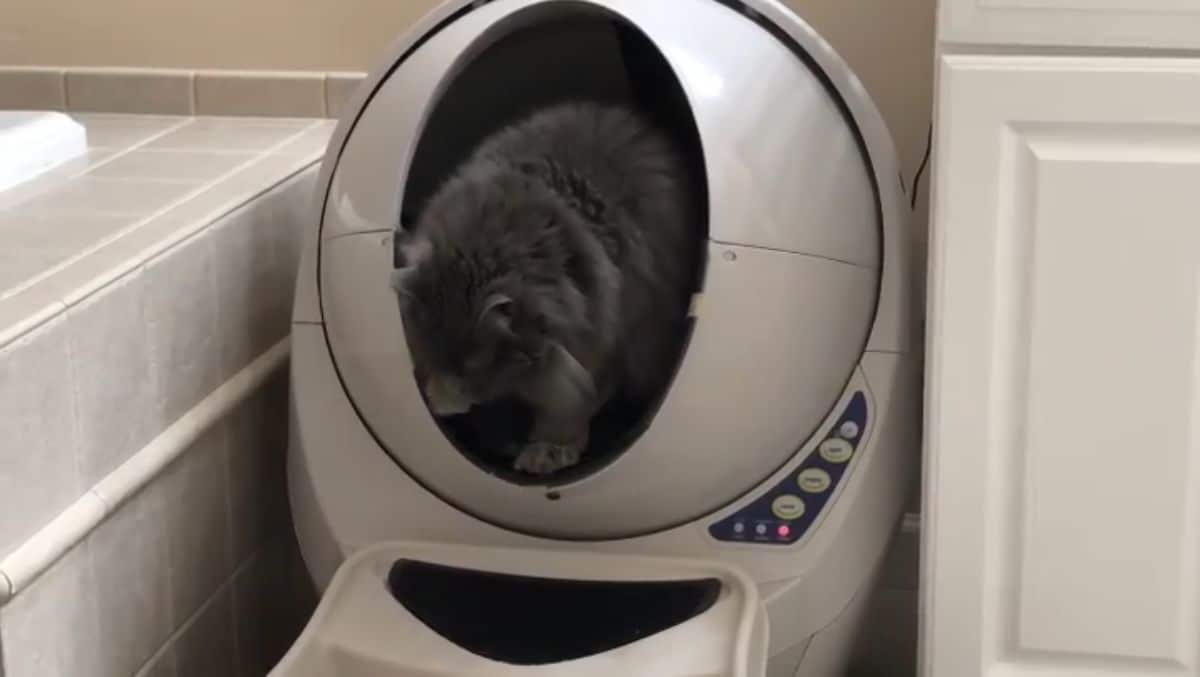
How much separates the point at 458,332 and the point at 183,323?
0.30m

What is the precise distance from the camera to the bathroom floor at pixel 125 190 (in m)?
1.29

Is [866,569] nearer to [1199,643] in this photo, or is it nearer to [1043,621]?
[1043,621]

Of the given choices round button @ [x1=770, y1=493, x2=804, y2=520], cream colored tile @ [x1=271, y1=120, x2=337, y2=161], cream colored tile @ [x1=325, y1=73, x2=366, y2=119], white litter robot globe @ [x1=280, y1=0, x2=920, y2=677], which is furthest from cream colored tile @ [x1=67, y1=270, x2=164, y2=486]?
cream colored tile @ [x1=325, y1=73, x2=366, y2=119]

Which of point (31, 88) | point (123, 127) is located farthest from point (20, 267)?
point (31, 88)

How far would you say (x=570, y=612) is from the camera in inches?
53.1

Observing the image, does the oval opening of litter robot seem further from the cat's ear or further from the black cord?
the black cord

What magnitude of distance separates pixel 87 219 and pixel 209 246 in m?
0.12

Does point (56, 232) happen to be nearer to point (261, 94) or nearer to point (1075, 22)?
point (261, 94)

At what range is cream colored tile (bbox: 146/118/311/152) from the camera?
1827 millimetres

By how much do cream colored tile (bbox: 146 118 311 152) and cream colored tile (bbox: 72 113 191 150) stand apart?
2 centimetres

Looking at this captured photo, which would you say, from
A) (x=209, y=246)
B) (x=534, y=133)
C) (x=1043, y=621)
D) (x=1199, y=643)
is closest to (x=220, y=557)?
(x=209, y=246)

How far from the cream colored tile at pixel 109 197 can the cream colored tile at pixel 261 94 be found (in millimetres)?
400

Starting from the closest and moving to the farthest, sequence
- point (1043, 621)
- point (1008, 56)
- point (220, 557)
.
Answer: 1. point (1008, 56)
2. point (1043, 621)
3. point (220, 557)

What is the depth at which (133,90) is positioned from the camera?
203cm
